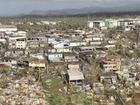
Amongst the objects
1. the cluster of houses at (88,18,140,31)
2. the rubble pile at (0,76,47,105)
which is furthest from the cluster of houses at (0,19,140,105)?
the cluster of houses at (88,18,140,31)

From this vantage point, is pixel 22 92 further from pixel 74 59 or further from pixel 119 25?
pixel 119 25

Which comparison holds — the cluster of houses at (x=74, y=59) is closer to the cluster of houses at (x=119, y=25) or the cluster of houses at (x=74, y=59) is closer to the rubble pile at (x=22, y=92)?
the rubble pile at (x=22, y=92)

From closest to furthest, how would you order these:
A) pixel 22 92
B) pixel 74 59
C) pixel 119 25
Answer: pixel 22 92, pixel 74 59, pixel 119 25

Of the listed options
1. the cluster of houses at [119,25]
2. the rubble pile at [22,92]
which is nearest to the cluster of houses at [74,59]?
the rubble pile at [22,92]

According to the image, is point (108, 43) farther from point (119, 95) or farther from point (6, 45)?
point (119, 95)

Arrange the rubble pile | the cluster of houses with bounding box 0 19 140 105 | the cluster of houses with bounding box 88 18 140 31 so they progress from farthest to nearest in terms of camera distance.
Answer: the cluster of houses with bounding box 88 18 140 31 → the cluster of houses with bounding box 0 19 140 105 → the rubble pile

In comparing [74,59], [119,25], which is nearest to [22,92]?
[74,59]

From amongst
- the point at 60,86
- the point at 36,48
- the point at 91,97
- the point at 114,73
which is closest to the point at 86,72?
the point at 114,73

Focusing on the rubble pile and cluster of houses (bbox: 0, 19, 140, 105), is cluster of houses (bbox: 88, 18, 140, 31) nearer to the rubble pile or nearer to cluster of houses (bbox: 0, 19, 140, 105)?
cluster of houses (bbox: 0, 19, 140, 105)
